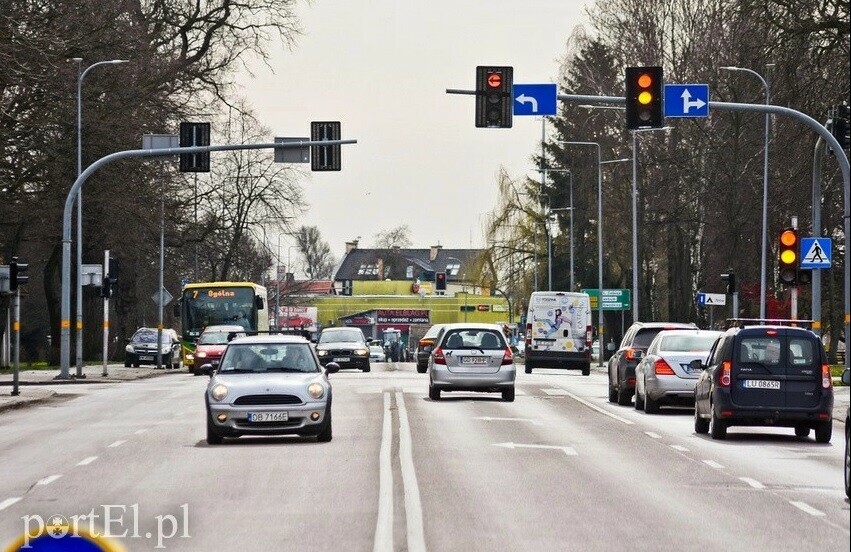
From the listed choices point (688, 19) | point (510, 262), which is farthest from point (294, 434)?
point (510, 262)

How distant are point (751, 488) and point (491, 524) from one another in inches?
161

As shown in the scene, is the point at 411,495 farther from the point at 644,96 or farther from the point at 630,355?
the point at 630,355

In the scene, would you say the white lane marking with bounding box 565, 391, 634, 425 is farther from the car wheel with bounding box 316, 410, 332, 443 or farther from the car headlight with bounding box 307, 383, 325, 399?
the car headlight with bounding box 307, 383, 325, 399

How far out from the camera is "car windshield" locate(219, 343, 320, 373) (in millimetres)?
22547

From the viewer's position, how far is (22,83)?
99.7ft

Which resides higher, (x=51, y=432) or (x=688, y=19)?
(x=688, y=19)

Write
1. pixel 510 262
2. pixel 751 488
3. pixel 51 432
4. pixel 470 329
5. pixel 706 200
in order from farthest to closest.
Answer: pixel 510 262 → pixel 706 200 → pixel 470 329 → pixel 51 432 → pixel 751 488

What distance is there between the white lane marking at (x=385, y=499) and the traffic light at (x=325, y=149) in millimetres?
15416

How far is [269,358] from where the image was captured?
22.8 meters

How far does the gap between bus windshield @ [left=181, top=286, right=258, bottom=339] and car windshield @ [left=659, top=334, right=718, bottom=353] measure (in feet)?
111

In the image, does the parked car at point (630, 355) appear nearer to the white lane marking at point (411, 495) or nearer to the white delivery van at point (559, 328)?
the white lane marking at point (411, 495)

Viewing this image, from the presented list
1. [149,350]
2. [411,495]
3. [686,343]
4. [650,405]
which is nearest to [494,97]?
[686,343]

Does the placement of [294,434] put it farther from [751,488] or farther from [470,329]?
[470,329]

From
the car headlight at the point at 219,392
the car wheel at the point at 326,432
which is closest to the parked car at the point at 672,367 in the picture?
the car wheel at the point at 326,432
